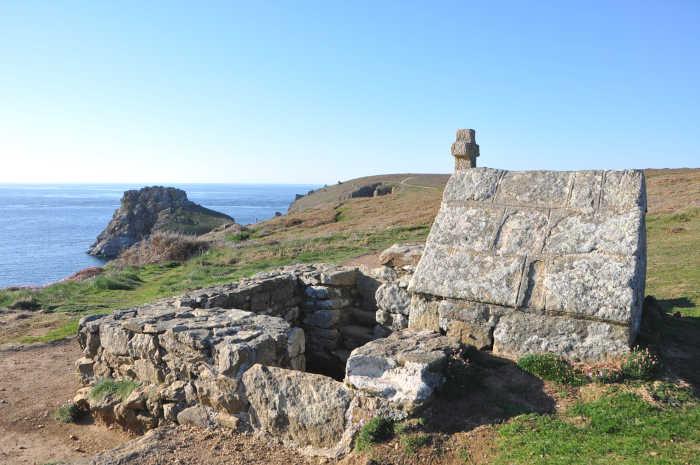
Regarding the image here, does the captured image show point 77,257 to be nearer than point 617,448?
No

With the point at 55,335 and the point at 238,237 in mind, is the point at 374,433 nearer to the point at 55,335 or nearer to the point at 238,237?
the point at 55,335

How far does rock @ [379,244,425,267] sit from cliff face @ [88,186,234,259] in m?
49.7

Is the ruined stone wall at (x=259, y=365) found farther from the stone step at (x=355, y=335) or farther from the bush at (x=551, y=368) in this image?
the bush at (x=551, y=368)

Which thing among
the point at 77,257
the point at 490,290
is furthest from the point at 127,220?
the point at 490,290

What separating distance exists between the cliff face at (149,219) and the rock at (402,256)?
49.7m

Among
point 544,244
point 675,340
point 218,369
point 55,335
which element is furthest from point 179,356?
point 55,335

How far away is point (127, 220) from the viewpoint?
218 ft

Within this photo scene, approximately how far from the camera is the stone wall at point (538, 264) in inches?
187

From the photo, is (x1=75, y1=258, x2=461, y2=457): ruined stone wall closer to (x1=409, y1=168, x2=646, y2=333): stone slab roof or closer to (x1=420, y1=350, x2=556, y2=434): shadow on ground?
(x1=420, y1=350, x2=556, y2=434): shadow on ground

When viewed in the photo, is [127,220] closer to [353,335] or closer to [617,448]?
[353,335]

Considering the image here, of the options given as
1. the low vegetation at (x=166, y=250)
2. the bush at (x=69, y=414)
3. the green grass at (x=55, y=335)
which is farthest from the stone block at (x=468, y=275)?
the low vegetation at (x=166, y=250)

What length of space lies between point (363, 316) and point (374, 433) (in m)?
4.54

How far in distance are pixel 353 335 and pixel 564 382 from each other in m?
4.38

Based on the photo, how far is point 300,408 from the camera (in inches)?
189
